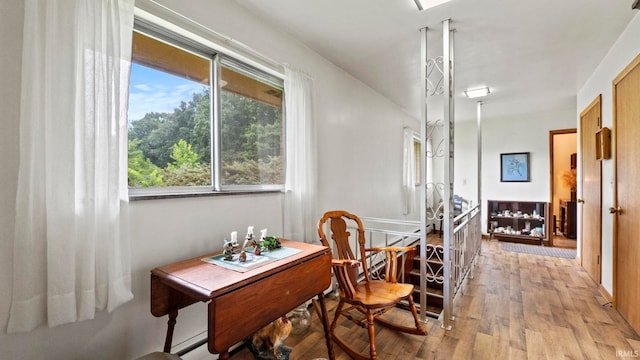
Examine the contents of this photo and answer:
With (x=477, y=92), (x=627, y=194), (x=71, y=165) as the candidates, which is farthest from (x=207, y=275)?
(x=477, y=92)

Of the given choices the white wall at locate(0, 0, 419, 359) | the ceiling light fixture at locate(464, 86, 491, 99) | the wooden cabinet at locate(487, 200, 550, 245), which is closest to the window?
the white wall at locate(0, 0, 419, 359)

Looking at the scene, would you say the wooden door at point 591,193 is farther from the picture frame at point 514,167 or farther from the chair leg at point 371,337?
the chair leg at point 371,337

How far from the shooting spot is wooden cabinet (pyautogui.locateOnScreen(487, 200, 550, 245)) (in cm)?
506

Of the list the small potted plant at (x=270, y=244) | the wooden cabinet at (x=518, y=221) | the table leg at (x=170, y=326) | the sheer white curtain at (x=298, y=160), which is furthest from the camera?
the wooden cabinet at (x=518, y=221)

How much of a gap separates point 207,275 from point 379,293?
49.1 inches

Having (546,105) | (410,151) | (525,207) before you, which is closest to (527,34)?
(410,151)

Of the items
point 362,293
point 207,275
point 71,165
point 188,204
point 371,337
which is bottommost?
point 371,337

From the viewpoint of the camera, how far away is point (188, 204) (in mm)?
1669

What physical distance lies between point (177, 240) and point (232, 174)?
0.61m

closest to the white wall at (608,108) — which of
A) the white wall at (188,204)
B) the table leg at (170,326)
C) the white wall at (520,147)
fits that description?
the white wall at (520,147)

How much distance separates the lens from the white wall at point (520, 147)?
5090 mm

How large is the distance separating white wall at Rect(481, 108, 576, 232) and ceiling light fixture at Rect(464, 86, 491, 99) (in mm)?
858

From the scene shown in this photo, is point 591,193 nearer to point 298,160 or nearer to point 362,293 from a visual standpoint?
point 362,293

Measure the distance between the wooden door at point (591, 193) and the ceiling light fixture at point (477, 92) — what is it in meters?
1.12
